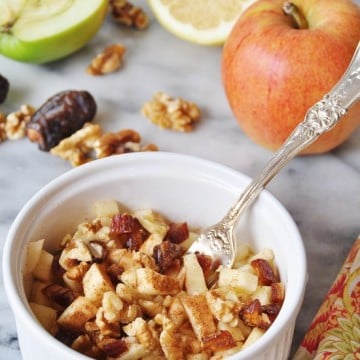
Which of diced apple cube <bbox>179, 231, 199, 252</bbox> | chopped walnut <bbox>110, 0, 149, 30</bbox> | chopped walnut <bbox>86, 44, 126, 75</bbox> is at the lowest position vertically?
chopped walnut <bbox>86, 44, 126, 75</bbox>

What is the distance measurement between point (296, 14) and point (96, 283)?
572 mm

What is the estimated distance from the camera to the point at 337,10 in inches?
52.5

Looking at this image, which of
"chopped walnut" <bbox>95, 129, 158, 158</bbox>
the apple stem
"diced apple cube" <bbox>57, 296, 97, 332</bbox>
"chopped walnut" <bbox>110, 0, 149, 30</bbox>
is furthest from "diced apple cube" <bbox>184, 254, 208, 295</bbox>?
"chopped walnut" <bbox>110, 0, 149, 30</bbox>

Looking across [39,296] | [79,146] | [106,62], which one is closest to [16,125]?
[79,146]

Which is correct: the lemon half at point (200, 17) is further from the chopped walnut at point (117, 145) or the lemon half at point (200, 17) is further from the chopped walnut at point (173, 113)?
the chopped walnut at point (117, 145)

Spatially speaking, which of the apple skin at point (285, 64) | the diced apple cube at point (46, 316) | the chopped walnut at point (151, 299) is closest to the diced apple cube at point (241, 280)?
the chopped walnut at point (151, 299)

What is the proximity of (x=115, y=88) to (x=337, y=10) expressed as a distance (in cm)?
42

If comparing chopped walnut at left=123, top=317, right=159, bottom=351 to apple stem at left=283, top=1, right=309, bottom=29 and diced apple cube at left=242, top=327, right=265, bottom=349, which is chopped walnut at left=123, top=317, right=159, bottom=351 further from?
apple stem at left=283, top=1, right=309, bottom=29

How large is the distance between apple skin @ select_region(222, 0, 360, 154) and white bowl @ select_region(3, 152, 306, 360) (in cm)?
24

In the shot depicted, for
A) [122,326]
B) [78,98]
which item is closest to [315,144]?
[78,98]

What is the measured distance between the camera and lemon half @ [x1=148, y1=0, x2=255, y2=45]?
1.53 metres

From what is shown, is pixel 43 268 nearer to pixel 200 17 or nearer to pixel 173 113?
pixel 173 113

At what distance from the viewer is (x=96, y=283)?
1034 millimetres

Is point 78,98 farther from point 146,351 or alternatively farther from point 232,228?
point 146,351
